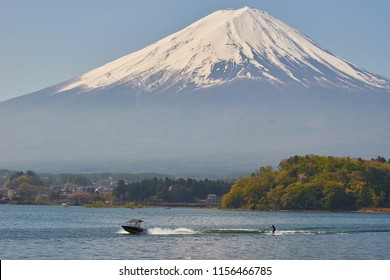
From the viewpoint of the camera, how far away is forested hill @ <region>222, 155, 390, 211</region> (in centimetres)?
13362

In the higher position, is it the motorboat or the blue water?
the motorboat

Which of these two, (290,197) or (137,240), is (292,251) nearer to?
(137,240)

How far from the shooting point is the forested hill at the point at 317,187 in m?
134

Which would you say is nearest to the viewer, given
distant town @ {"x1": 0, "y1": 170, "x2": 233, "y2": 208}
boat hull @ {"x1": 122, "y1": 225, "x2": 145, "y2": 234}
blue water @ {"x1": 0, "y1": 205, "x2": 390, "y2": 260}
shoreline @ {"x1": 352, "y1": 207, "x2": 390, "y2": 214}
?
blue water @ {"x1": 0, "y1": 205, "x2": 390, "y2": 260}

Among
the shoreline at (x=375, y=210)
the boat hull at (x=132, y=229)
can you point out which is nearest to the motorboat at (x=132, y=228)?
the boat hull at (x=132, y=229)

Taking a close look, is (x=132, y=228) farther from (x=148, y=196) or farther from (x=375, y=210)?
(x=148, y=196)

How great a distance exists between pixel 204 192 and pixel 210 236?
97.3 metres

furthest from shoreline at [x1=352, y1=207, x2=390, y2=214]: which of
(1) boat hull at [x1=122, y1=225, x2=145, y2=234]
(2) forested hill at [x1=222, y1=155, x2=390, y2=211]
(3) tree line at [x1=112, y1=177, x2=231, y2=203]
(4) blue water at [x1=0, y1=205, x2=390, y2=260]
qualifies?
(1) boat hull at [x1=122, y1=225, x2=145, y2=234]

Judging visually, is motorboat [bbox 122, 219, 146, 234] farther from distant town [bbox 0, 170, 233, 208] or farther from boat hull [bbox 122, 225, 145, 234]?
distant town [bbox 0, 170, 233, 208]

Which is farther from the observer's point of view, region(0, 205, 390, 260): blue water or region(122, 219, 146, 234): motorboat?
region(122, 219, 146, 234): motorboat

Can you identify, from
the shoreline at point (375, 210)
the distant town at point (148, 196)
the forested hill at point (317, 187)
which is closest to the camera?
the shoreline at point (375, 210)

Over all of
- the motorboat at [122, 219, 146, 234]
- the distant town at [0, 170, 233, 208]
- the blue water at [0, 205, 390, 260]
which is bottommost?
the blue water at [0, 205, 390, 260]

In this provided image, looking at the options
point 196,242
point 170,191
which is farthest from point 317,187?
point 196,242

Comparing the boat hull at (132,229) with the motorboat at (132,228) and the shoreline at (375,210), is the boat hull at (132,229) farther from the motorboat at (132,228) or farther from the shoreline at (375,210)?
the shoreline at (375,210)
